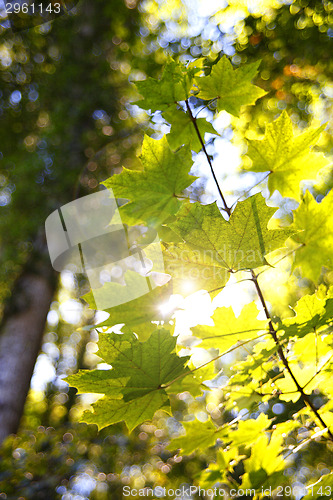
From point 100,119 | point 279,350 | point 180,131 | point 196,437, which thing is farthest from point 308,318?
point 100,119

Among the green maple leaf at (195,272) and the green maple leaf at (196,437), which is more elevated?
the green maple leaf at (195,272)

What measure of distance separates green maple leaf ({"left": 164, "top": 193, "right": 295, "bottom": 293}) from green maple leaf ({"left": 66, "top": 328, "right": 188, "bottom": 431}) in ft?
0.35

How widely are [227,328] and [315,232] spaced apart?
0.22 meters

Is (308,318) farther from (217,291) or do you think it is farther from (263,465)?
(263,465)

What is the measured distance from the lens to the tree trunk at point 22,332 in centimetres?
245

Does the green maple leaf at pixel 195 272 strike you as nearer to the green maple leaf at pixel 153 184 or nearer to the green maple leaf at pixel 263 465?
the green maple leaf at pixel 153 184

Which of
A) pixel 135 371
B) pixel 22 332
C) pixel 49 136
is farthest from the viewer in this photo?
pixel 49 136

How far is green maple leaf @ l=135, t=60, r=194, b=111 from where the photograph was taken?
0.55 metres

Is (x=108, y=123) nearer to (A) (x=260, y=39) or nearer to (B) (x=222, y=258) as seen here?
(A) (x=260, y=39)

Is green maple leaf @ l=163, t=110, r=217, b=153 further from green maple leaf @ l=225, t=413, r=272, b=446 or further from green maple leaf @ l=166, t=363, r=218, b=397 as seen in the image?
green maple leaf @ l=225, t=413, r=272, b=446

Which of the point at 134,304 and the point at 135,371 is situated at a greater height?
the point at 134,304

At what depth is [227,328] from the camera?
1.84 ft

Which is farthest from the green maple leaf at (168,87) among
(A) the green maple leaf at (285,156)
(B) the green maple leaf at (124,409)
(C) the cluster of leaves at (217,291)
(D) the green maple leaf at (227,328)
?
(B) the green maple leaf at (124,409)

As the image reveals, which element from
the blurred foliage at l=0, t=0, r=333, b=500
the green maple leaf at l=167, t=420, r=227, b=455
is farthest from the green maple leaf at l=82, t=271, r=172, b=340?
the blurred foliage at l=0, t=0, r=333, b=500
